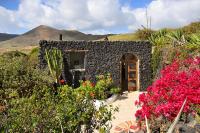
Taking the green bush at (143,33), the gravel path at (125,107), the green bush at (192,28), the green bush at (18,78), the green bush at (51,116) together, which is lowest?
the gravel path at (125,107)

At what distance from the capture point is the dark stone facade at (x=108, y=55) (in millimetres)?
21750

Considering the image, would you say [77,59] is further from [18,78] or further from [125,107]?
[18,78]

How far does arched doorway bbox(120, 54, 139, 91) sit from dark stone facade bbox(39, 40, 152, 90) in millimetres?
344

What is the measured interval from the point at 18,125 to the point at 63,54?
42.9 feet

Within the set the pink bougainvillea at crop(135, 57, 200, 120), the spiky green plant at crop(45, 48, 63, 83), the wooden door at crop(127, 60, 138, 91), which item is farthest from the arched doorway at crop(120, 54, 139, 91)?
the pink bougainvillea at crop(135, 57, 200, 120)

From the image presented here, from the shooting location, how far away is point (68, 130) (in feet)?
30.0

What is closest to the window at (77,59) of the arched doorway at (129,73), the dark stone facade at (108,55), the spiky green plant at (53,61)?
the dark stone facade at (108,55)

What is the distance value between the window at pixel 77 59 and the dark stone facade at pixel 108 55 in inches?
10.6

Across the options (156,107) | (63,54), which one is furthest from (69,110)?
(63,54)

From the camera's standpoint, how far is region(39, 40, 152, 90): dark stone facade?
2175 cm

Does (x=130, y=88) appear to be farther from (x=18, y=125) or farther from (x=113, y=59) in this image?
(x=18, y=125)

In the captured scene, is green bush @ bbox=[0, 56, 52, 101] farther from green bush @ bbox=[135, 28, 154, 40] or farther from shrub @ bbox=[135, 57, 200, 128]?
green bush @ bbox=[135, 28, 154, 40]

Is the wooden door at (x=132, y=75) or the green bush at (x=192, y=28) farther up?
the green bush at (x=192, y=28)

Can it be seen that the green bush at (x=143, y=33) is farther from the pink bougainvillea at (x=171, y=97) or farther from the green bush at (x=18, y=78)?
the pink bougainvillea at (x=171, y=97)
